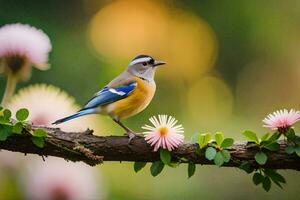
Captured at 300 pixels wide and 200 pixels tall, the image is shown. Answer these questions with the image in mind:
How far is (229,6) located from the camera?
489 centimetres

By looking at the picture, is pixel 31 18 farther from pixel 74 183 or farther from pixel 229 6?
pixel 74 183

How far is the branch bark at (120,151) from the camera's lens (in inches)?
68.2

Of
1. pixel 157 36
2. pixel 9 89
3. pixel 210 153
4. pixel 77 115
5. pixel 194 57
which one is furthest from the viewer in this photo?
pixel 194 57

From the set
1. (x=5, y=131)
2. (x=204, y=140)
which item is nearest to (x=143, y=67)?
(x=204, y=140)

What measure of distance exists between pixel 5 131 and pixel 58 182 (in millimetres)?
138

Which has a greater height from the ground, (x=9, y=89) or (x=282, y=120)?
(x=282, y=120)

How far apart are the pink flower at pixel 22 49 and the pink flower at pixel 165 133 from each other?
0.22m

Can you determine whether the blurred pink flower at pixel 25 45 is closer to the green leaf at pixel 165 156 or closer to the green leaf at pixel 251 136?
the green leaf at pixel 165 156

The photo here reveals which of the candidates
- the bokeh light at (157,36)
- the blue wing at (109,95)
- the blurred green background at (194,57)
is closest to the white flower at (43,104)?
the blue wing at (109,95)

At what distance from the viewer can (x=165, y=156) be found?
68.7 inches

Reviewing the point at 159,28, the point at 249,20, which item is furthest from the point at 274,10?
the point at 159,28

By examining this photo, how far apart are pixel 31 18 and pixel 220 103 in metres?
0.92

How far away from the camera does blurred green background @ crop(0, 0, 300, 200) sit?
3791mm

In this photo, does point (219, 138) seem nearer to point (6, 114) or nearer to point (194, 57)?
point (6, 114)
